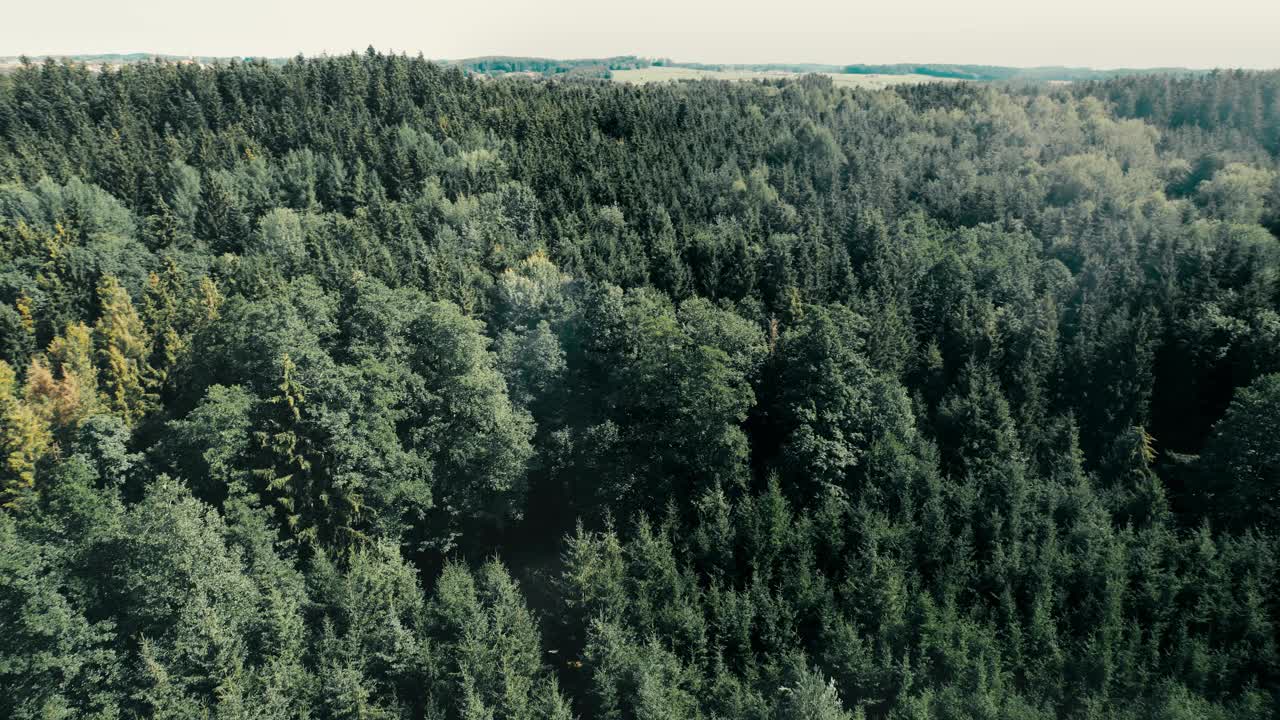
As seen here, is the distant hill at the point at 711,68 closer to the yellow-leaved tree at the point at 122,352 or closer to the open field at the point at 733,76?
the open field at the point at 733,76

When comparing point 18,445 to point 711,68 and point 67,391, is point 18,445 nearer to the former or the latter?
point 67,391

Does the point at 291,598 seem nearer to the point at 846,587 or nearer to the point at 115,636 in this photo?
the point at 115,636

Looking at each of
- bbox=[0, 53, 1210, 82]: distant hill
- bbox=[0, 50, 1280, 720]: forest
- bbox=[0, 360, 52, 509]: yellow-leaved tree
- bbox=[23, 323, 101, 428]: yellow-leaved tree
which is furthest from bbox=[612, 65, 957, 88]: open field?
bbox=[0, 360, 52, 509]: yellow-leaved tree

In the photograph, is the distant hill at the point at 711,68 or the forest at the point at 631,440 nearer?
the forest at the point at 631,440

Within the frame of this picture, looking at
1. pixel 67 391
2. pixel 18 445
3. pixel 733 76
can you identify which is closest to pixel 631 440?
pixel 67 391

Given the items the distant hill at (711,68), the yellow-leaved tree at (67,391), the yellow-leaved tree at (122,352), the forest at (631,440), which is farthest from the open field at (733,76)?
the yellow-leaved tree at (67,391)

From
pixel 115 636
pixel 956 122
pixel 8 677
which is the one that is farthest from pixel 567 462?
pixel 956 122
